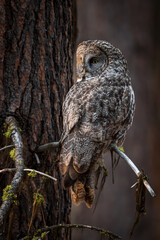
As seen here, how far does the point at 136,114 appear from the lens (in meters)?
6.02

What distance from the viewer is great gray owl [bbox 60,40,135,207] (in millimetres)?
2193

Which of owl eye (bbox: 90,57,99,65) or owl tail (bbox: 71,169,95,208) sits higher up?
owl eye (bbox: 90,57,99,65)

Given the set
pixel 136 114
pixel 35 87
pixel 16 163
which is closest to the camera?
pixel 16 163

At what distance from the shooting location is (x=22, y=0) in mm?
2412

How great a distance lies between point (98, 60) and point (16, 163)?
129 cm

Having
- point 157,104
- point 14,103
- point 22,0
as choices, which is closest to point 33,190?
point 14,103

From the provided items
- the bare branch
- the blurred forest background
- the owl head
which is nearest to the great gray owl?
the owl head

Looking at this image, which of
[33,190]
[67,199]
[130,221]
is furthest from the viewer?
[130,221]

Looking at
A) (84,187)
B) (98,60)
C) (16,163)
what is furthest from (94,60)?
(16,163)

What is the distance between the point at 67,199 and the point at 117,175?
347 cm

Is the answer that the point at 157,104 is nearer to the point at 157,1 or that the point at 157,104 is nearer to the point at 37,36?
the point at 157,1

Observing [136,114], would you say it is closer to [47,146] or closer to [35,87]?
[35,87]

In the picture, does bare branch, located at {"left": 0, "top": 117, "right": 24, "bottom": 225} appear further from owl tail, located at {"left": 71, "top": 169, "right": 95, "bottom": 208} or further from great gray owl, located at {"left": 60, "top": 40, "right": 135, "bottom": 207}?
owl tail, located at {"left": 71, "top": 169, "right": 95, "bottom": 208}

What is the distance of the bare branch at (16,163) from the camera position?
1.64m
